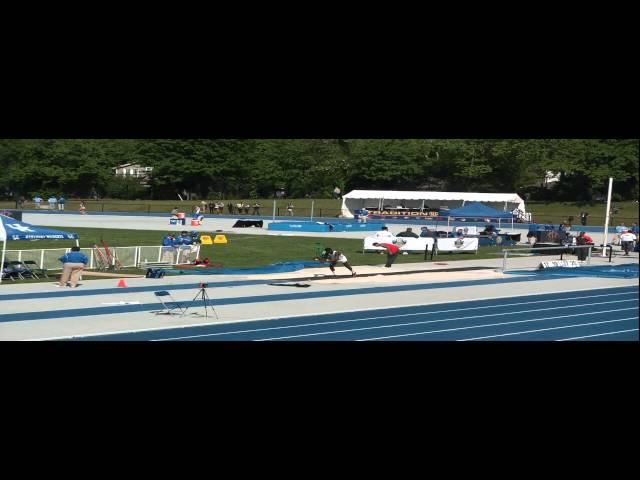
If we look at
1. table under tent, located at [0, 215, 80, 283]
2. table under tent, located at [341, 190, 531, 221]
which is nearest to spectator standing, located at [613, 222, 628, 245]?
table under tent, located at [341, 190, 531, 221]

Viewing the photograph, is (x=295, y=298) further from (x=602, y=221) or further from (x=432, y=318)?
(x=602, y=221)

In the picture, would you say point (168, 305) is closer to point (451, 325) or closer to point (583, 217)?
point (451, 325)

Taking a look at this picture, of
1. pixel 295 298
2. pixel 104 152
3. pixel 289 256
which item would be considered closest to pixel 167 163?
pixel 104 152

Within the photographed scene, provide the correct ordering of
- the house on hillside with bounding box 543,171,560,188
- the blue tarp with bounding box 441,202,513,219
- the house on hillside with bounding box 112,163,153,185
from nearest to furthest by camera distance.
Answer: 1. the house on hillside with bounding box 543,171,560,188
2. the house on hillside with bounding box 112,163,153,185
3. the blue tarp with bounding box 441,202,513,219

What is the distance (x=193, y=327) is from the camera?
11.9 metres

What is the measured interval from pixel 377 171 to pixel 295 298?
12.3 meters

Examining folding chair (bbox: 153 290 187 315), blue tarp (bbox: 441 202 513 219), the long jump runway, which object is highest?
blue tarp (bbox: 441 202 513 219)

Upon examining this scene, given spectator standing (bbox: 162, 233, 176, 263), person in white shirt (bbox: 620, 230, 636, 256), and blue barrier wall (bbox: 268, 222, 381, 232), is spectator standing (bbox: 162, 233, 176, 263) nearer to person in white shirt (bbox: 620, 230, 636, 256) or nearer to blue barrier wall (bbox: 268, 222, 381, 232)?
person in white shirt (bbox: 620, 230, 636, 256)

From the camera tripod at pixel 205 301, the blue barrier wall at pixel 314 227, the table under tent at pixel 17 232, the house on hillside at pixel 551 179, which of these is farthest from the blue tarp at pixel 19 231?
the blue barrier wall at pixel 314 227

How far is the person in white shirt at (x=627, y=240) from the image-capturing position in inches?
883

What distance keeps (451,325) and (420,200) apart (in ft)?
59.6

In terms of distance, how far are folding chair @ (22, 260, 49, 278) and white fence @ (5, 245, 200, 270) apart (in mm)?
83

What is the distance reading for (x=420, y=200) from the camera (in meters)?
30.4

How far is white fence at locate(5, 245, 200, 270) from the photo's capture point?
16906mm
